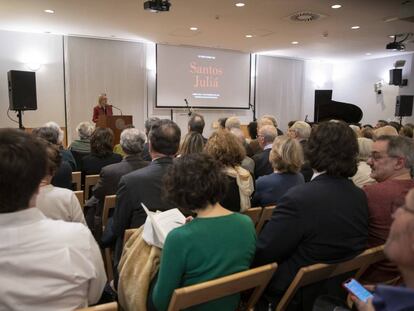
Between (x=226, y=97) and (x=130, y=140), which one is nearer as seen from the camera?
(x=130, y=140)

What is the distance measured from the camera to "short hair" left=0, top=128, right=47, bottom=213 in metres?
1.14

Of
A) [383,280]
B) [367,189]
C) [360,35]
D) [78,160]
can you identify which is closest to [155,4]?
[78,160]

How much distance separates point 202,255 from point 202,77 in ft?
30.7

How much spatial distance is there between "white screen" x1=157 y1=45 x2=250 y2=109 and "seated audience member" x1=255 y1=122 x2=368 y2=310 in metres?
8.36

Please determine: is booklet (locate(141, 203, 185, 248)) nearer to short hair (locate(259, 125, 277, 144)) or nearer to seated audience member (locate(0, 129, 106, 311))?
seated audience member (locate(0, 129, 106, 311))

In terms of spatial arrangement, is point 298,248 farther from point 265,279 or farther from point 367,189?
Answer: point 367,189

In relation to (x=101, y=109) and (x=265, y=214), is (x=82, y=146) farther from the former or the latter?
(x=101, y=109)

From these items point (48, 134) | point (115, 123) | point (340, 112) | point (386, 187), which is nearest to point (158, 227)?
point (386, 187)

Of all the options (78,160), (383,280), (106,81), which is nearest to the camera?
(383,280)

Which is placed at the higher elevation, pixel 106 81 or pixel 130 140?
pixel 106 81

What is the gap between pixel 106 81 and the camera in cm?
905

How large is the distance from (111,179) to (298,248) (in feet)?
5.84

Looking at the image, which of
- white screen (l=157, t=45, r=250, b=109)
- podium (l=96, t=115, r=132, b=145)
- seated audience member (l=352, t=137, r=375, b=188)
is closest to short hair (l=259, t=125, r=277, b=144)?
seated audience member (l=352, t=137, r=375, b=188)

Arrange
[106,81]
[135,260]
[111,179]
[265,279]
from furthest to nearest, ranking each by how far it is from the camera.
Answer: [106,81]
[111,179]
[135,260]
[265,279]
